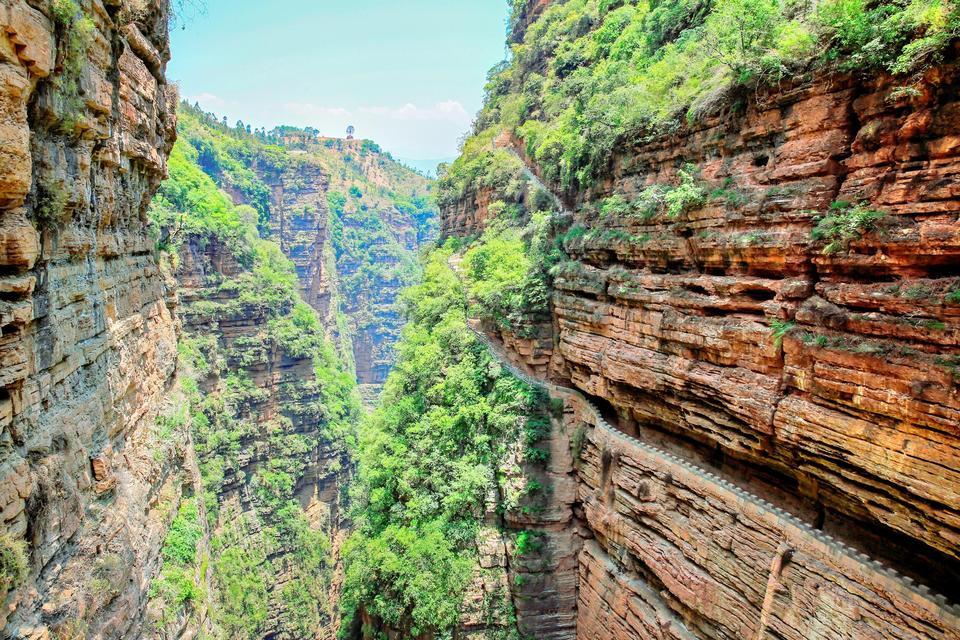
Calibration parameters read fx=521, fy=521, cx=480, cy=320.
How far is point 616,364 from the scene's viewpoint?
1529cm

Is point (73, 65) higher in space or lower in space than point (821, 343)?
higher

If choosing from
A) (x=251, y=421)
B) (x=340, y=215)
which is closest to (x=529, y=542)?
(x=251, y=421)

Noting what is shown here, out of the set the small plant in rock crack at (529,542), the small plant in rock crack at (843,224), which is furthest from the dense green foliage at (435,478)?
the small plant in rock crack at (843,224)

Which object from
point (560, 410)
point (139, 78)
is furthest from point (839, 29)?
point (139, 78)

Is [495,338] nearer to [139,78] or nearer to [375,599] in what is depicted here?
[375,599]

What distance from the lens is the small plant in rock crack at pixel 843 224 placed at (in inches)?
357

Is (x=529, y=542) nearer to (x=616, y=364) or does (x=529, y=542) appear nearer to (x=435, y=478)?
(x=435, y=478)

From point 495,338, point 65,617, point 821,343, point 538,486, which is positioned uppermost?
point 821,343

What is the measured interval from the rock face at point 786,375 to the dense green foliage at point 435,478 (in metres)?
4.31

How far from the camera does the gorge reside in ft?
26.7

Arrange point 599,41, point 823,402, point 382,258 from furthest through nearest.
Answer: point 382,258, point 599,41, point 823,402

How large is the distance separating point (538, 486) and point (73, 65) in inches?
652

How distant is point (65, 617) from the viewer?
25.8 feet

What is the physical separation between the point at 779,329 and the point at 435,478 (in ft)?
43.9
